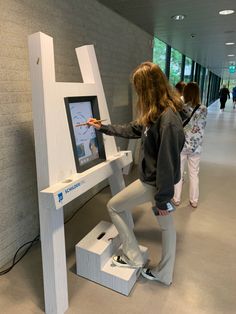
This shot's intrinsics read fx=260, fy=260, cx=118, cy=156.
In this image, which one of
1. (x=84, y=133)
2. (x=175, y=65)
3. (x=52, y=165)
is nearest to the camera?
(x=52, y=165)

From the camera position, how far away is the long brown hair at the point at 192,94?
2.68 metres

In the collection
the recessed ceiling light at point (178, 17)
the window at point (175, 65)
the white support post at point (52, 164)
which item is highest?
the recessed ceiling light at point (178, 17)

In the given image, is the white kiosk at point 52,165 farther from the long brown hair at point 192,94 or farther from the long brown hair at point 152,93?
the long brown hair at point 192,94

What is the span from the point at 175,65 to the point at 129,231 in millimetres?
6042

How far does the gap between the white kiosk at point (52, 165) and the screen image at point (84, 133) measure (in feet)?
0.15

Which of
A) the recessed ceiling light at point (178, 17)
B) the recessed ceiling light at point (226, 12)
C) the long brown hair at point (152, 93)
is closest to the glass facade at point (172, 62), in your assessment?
the recessed ceiling light at point (178, 17)

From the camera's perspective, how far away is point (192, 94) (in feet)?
8.85

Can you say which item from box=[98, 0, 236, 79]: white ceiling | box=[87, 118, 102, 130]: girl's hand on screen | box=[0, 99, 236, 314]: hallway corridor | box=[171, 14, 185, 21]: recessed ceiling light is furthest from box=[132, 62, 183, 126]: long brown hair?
box=[171, 14, 185, 21]: recessed ceiling light

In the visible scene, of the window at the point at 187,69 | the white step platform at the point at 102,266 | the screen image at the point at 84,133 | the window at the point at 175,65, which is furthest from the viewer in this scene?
the window at the point at 187,69

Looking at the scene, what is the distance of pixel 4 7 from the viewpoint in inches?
69.2

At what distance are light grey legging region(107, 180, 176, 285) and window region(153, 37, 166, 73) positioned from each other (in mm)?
4104

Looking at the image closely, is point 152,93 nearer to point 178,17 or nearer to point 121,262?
point 121,262

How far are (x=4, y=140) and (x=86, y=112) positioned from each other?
624 millimetres

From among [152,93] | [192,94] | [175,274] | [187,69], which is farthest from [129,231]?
[187,69]
